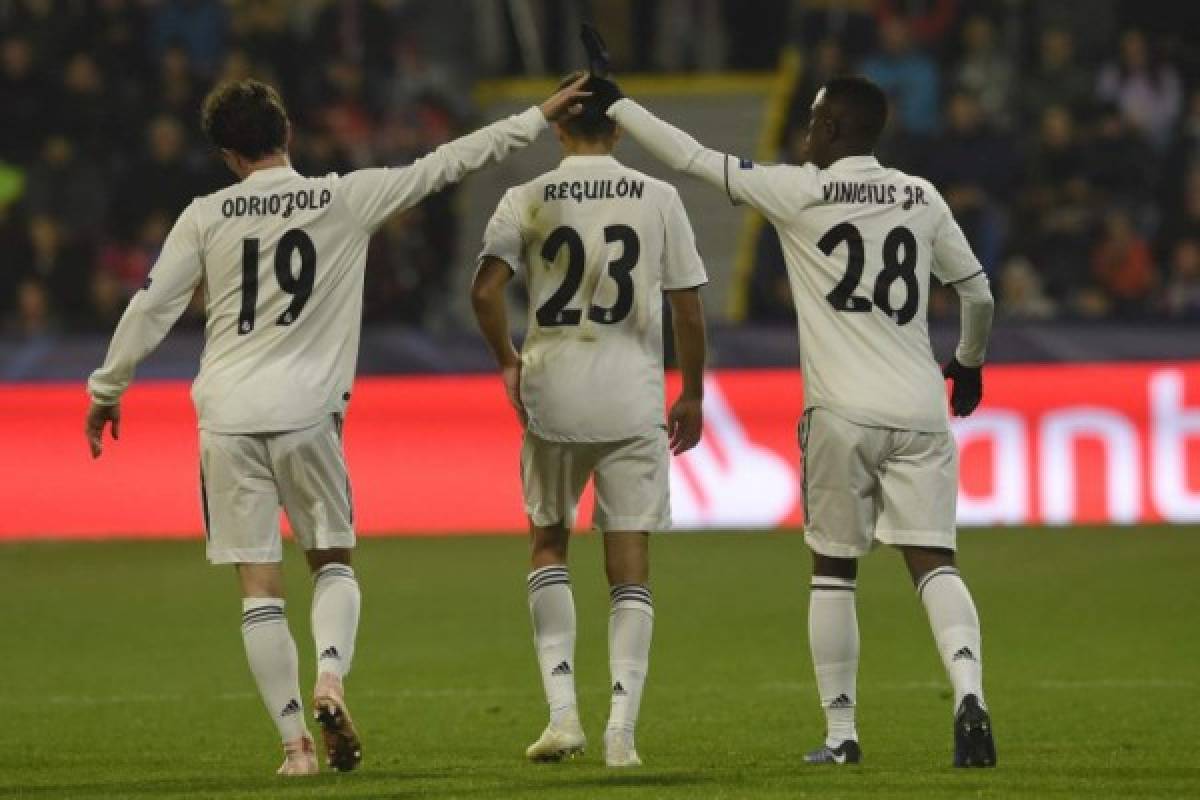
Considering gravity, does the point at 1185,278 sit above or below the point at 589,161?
above

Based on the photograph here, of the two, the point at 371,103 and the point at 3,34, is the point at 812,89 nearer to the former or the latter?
the point at 371,103

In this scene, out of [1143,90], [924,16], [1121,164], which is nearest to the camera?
[1121,164]

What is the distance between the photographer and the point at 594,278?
7.83 metres

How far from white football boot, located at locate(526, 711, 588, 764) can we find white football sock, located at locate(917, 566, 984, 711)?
1.11 m

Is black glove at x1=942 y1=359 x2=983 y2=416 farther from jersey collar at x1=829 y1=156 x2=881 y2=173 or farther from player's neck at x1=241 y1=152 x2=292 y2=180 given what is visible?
player's neck at x1=241 y1=152 x2=292 y2=180

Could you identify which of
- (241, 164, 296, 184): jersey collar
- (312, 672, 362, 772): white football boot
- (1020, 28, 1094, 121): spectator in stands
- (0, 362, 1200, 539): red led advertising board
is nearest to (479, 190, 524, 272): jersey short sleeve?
(241, 164, 296, 184): jersey collar

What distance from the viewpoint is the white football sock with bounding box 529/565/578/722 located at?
7.88 metres

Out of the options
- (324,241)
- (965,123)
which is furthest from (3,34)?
(324,241)

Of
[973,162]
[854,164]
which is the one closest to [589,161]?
[854,164]

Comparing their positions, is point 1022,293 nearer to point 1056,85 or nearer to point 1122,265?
point 1122,265

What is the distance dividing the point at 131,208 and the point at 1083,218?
6910mm

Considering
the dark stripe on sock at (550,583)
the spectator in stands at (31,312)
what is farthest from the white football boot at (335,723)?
the spectator in stands at (31,312)

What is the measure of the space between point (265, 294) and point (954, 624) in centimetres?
225

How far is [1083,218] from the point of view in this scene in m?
18.6
